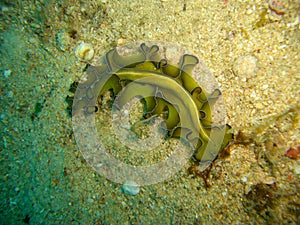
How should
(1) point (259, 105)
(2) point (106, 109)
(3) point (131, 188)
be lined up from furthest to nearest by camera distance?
(2) point (106, 109) → (3) point (131, 188) → (1) point (259, 105)

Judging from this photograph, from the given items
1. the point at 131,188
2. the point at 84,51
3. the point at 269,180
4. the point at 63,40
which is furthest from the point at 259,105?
the point at 63,40

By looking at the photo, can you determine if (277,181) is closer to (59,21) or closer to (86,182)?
(86,182)

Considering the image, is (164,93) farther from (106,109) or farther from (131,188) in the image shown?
(131,188)

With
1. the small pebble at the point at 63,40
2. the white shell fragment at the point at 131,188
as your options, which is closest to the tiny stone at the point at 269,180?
the white shell fragment at the point at 131,188

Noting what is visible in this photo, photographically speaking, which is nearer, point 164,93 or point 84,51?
point 164,93

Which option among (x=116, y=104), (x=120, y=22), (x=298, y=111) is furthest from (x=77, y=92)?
(x=298, y=111)

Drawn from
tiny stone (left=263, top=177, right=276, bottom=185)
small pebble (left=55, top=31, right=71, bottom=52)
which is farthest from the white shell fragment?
small pebble (left=55, top=31, right=71, bottom=52)

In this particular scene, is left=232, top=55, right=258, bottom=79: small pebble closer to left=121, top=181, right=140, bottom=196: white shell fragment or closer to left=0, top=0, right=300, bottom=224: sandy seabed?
left=0, top=0, right=300, bottom=224: sandy seabed
